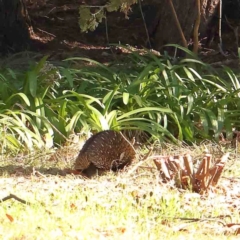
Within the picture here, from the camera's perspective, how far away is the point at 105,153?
244 inches

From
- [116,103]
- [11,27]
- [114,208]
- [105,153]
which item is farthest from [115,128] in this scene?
[11,27]

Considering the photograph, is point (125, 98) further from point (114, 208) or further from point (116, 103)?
point (114, 208)

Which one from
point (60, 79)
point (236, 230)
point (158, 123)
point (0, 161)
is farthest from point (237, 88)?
point (236, 230)

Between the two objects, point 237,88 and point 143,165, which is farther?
point 237,88

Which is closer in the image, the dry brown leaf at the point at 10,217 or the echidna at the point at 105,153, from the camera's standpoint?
the dry brown leaf at the point at 10,217

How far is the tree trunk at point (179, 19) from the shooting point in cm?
1094

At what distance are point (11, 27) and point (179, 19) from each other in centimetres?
303

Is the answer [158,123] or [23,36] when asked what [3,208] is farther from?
[23,36]

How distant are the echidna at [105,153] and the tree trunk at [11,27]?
5658 mm

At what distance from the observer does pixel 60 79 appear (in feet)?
28.0

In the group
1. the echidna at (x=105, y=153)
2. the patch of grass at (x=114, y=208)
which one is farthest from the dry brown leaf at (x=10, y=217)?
the echidna at (x=105, y=153)

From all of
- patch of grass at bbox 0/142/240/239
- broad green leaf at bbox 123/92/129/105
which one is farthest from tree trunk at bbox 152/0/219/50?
patch of grass at bbox 0/142/240/239

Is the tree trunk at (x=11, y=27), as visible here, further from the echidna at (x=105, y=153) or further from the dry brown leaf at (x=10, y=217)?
the dry brown leaf at (x=10, y=217)

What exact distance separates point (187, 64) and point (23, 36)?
143 inches
